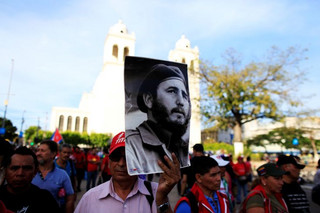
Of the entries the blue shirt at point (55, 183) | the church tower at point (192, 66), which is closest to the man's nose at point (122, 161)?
the church tower at point (192, 66)

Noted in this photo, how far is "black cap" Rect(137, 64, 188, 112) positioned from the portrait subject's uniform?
0.55ft

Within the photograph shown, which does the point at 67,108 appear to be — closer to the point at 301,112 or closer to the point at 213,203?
the point at 301,112

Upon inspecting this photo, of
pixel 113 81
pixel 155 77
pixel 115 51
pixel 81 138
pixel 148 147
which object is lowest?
pixel 148 147

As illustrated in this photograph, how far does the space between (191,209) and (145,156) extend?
1153 millimetres

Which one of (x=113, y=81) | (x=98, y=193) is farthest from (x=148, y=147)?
(x=113, y=81)

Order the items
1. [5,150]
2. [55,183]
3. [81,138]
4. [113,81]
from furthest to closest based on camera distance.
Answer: [113,81], [81,138], [55,183], [5,150]

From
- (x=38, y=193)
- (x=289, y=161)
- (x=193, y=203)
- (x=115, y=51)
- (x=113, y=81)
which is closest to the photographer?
(x=38, y=193)

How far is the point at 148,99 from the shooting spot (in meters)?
1.74

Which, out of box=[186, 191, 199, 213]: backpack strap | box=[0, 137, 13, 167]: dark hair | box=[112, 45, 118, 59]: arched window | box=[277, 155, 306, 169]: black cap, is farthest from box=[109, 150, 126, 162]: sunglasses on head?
box=[112, 45, 118, 59]: arched window

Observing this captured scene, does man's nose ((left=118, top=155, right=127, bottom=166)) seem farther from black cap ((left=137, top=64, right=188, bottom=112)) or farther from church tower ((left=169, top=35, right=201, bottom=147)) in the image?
church tower ((left=169, top=35, right=201, bottom=147))

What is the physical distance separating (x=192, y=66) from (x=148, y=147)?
47.9ft

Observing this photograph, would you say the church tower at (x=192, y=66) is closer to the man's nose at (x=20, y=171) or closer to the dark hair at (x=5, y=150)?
the man's nose at (x=20, y=171)

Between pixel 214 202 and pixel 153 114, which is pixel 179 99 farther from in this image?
pixel 214 202

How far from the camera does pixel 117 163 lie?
1.93 m
